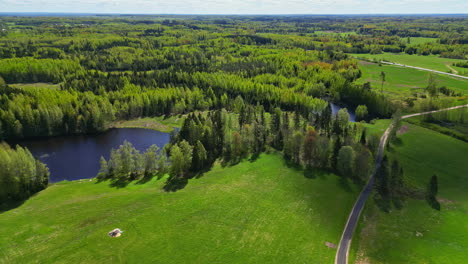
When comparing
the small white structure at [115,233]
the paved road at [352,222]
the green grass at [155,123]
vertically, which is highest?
the green grass at [155,123]

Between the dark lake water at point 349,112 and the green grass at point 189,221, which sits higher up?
the dark lake water at point 349,112

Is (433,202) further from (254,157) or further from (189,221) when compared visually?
(189,221)

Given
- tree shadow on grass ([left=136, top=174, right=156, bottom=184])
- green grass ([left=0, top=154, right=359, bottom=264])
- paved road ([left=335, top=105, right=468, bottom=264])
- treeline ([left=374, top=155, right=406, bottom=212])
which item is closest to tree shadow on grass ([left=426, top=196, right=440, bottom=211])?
treeline ([left=374, top=155, right=406, bottom=212])

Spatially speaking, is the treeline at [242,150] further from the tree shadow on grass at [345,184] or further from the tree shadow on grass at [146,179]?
the tree shadow on grass at [345,184]

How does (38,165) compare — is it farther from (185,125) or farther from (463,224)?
(463,224)

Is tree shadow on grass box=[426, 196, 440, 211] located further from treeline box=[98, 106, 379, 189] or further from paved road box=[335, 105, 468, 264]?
treeline box=[98, 106, 379, 189]

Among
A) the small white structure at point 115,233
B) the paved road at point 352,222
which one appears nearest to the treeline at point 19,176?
the small white structure at point 115,233
